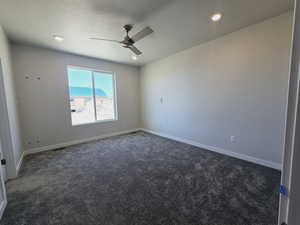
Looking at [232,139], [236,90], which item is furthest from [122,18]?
[232,139]

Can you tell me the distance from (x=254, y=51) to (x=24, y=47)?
5.03m

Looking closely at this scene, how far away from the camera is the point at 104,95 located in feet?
15.5

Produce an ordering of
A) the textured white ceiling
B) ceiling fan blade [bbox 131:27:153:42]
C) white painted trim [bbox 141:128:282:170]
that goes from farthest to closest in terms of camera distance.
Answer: white painted trim [bbox 141:128:282:170]
ceiling fan blade [bbox 131:27:153:42]
the textured white ceiling

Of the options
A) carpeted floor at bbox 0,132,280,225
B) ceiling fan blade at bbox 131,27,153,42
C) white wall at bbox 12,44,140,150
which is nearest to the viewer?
carpeted floor at bbox 0,132,280,225

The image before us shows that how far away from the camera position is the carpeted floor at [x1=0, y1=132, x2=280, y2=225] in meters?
1.49

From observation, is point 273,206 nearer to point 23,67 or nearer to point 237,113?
point 237,113

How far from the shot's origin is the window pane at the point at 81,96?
3967mm

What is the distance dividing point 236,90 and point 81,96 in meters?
4.22

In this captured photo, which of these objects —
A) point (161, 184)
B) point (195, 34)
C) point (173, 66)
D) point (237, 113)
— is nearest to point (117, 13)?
point (195, 34)

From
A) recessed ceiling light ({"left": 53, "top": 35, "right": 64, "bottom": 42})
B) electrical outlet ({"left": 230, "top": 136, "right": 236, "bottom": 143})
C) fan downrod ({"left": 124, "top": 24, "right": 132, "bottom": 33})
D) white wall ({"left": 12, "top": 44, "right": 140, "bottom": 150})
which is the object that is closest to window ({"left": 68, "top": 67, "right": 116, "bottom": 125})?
white wall ({"left": 12, "top": 44, "right": 140, "bottom": 150})

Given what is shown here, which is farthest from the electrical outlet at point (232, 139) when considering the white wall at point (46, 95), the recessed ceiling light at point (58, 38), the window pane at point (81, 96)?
the recessed ceiling light at point (58, 38)

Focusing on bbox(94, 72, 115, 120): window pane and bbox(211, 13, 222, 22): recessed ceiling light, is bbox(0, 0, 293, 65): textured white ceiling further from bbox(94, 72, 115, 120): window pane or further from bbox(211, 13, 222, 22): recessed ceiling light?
bbox(94, 72, 115, 120): window pane

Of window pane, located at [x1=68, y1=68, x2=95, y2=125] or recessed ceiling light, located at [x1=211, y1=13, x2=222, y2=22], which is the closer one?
recessed ceiling light, located at [x1=211, y1=13, x2=222, y2=22]

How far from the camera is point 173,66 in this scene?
13.3 ft
